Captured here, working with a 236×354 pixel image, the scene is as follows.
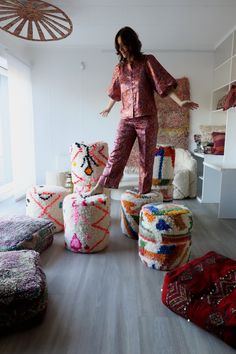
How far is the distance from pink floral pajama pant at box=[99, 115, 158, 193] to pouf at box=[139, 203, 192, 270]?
1.57 feet

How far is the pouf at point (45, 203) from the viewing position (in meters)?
2.44

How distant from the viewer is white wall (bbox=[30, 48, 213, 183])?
14.0 feet

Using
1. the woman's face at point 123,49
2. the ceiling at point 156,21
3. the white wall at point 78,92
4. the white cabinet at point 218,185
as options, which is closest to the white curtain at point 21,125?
the white wall at point 78,92

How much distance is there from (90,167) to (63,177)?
1249mm

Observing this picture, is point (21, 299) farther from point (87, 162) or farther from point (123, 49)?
point (123, 49)

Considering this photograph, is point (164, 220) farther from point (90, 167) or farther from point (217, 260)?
point (90, 167)

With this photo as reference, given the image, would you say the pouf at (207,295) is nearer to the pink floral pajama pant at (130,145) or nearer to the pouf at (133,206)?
the pouf at (133,206)

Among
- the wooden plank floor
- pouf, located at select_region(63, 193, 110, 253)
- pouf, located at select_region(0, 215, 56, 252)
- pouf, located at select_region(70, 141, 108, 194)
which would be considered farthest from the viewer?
pouf, located at select_region(70, 141, 108, 194)

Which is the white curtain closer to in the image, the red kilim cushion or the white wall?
the white wall

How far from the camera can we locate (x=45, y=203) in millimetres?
2439

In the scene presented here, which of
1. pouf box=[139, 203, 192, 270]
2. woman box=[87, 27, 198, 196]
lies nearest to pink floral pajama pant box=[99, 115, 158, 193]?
woman box=[87, 27, 198, 196]

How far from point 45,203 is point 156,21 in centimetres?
252

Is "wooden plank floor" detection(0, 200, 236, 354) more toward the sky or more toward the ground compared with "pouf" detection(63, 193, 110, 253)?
more toward the ground

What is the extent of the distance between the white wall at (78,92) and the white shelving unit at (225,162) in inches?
12.8
